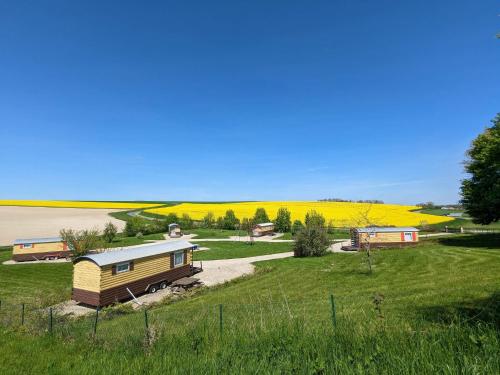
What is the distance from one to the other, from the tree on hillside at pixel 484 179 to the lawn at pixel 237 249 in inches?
928

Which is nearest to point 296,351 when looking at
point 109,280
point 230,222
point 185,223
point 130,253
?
point 109,280

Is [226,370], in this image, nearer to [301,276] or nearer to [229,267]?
[301,276]

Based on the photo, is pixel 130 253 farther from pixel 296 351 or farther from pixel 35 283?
pixel 296 351

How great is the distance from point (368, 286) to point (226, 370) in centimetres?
1781

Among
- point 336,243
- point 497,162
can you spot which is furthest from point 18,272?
point 497,162

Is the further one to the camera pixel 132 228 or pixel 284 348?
pixel 132 228

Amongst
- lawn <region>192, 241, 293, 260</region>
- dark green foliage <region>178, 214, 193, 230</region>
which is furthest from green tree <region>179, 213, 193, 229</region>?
lawn <region>192, 241, 293, 260</region>

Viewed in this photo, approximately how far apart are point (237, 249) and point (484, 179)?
32.1 meters

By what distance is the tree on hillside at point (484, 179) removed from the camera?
3172 centimetres

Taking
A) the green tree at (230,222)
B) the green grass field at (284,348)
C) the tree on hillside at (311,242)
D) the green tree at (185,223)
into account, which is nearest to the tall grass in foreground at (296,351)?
the green grass field at (284,348)

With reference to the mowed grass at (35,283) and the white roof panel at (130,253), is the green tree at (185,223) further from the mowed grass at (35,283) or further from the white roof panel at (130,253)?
the white roof panel at (130,253)

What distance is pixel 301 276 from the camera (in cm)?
2486

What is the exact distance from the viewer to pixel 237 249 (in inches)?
1703

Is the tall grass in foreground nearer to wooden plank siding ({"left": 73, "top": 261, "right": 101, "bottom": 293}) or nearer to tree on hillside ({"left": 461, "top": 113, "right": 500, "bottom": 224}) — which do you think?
wooden plank siding ({"left": 73, "top": 261, "right": 101, "bottom": 293})
